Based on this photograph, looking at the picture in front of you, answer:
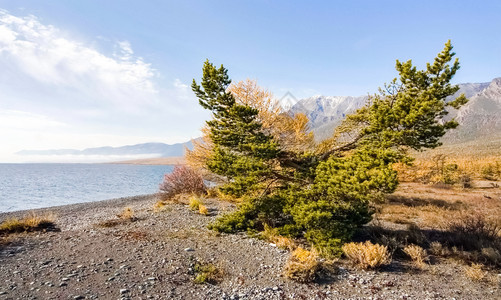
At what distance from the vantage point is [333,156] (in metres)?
10.8

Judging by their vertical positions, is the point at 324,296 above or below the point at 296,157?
below

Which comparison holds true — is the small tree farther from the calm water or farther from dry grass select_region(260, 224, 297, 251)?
the calm water

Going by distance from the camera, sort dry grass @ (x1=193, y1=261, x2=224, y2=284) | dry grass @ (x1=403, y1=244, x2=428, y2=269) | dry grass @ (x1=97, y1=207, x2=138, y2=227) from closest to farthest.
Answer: dry grass @ (x1=193, y1=261, x2=224, y2=284) < dry grass @ (x1=403, y1=244, x2=428, y2=269) < dry grass @ (x1=97, y1=207, x2=138, y2=227)

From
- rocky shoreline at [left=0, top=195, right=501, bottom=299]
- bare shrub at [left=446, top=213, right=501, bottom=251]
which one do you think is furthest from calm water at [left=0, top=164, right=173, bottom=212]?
bare shrub at [left=446, top=213, right=501, bottom=251]

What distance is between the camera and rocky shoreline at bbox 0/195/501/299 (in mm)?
6266

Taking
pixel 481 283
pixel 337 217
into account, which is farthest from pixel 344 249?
pixel 481 283

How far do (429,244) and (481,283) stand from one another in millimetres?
2960

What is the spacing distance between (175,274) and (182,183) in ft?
54.5

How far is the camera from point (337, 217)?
32.4 ft

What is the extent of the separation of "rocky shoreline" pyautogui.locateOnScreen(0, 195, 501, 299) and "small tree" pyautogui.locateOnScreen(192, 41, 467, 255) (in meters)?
1.61

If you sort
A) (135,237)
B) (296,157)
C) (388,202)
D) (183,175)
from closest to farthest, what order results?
(135,237) → (296,157) → (388,202) → (183,175)

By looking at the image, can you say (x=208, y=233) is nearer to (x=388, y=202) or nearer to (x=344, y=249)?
(x=344, y=249)

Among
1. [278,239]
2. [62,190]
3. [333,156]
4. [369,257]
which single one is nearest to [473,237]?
[369,257]

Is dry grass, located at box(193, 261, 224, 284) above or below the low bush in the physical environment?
above
